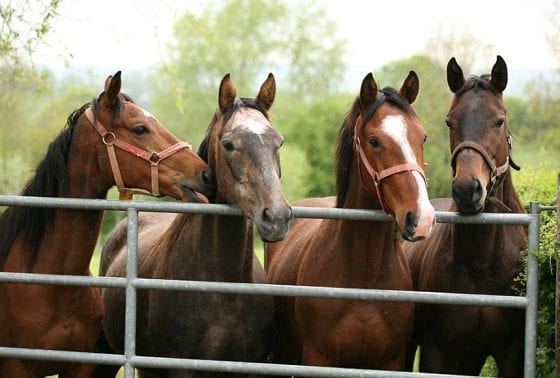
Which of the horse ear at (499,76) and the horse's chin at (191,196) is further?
the horse ear at (499,76)

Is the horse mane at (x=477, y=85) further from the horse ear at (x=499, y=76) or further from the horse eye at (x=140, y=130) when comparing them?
the horse eye at (x=140, y=130)

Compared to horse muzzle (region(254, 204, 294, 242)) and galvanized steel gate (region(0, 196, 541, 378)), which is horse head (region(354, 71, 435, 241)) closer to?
galvanized steel gate (region(0, 196, 541, 378))

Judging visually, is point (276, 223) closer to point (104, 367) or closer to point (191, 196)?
point (191, 196)

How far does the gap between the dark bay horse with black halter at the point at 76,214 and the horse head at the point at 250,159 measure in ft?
0.59

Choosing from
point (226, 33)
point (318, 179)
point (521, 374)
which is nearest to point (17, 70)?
point (521, 374)

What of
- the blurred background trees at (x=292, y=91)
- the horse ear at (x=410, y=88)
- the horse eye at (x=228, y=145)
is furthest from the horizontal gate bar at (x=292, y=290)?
the blurred background trees at (x=292, y=91)

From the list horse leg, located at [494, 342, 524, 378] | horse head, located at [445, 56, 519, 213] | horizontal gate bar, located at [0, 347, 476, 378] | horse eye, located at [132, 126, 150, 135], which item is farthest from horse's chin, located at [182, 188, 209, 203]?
horse leg, located at [494, 342, 524, 378]

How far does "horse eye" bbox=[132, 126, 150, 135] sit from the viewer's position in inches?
188

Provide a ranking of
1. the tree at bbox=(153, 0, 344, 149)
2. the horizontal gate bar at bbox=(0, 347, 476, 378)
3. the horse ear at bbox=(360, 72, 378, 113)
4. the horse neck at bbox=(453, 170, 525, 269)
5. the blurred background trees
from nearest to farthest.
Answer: the horizontal gate bar at bbox=(0, 347, 476, 378) → the horse ear at bbox=(360, 72, 378, 113) → the horse neck at bbox=(453, 170, 525, 269) → the blurred background trees → the tree at bbox=(153, 0, 344, 149)

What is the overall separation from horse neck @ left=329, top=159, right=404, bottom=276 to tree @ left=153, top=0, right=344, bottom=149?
2063 inches

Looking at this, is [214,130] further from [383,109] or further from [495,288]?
[495,288]

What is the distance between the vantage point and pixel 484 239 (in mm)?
4973

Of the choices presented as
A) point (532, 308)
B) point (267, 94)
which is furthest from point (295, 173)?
point (532, 308)

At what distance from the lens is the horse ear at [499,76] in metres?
5.03
